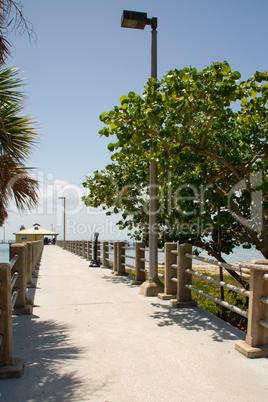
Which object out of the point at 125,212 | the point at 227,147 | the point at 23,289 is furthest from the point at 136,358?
the point at 125,212

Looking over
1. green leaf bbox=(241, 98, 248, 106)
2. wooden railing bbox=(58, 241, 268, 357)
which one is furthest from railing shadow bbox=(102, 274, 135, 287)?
green leaf bbox=(241, 98, 248, 106)

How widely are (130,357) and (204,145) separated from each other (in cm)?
442

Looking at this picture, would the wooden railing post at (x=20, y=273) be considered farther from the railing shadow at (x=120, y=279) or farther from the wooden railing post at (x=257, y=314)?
the railing shadow at (x=120, y=279)

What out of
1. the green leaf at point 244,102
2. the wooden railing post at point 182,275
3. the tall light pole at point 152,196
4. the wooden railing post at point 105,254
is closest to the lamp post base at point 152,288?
the tall light pole at point 152,196

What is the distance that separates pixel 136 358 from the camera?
446cm

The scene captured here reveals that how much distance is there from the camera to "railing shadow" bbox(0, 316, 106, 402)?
11.5 feet

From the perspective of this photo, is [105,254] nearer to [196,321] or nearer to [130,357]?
[196,321]

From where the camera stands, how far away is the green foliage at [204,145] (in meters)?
6.29

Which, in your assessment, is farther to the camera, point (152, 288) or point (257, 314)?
point (152, 288)

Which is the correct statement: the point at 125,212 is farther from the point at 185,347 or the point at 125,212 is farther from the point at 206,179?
the point at 185,347

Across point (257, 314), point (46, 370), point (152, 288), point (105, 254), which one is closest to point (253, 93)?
point (257, 314)

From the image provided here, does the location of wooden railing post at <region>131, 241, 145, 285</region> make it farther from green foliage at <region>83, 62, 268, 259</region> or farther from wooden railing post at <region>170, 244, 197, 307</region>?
wooden railing post at <region>170, 244, 197, 307</region>

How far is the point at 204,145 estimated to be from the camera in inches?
291

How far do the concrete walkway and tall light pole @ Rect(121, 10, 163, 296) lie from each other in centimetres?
113
